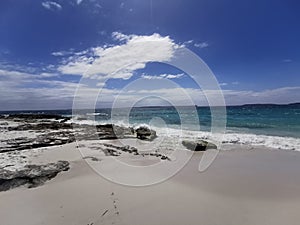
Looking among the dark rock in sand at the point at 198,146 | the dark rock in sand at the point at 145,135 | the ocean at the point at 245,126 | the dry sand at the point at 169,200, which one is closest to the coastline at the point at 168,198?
the dry sand at the point at 169,200

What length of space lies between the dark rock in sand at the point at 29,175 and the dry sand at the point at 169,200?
29cm

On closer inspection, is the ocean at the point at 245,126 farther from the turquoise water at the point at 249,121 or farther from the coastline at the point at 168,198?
the coastline at the point at 168,198

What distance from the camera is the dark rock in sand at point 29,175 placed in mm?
6477

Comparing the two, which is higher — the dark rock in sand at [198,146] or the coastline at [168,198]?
the dark rock in sand at [198,146]

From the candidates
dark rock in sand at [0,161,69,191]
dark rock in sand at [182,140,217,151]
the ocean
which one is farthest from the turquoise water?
dark rock in sand at [0,161,69,191]

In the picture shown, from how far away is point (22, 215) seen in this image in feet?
16.0

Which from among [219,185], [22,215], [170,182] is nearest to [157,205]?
[170,182]

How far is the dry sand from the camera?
15.4ft

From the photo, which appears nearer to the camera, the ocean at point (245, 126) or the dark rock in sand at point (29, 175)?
the dark rock in sand at point (29, 175)

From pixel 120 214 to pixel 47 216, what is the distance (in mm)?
1522

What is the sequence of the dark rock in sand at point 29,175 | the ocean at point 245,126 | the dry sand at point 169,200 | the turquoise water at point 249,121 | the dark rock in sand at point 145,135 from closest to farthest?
1. the dry sand at point 169,200
2. the dark rock in sand at point 29,175
3. the ocean at point 245,126
4. the dark rock in sand at point 145,135
5. the turquoise water at point 249,121

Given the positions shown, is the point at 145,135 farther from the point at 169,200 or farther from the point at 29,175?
the point at 169,200

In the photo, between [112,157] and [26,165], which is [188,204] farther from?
[26,165]

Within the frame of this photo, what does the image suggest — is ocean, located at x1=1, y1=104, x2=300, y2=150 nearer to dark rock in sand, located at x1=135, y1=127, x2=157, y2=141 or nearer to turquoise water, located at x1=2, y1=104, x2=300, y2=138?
turquoise water, located at x1=2, y1=104, x2=300, y2=138
